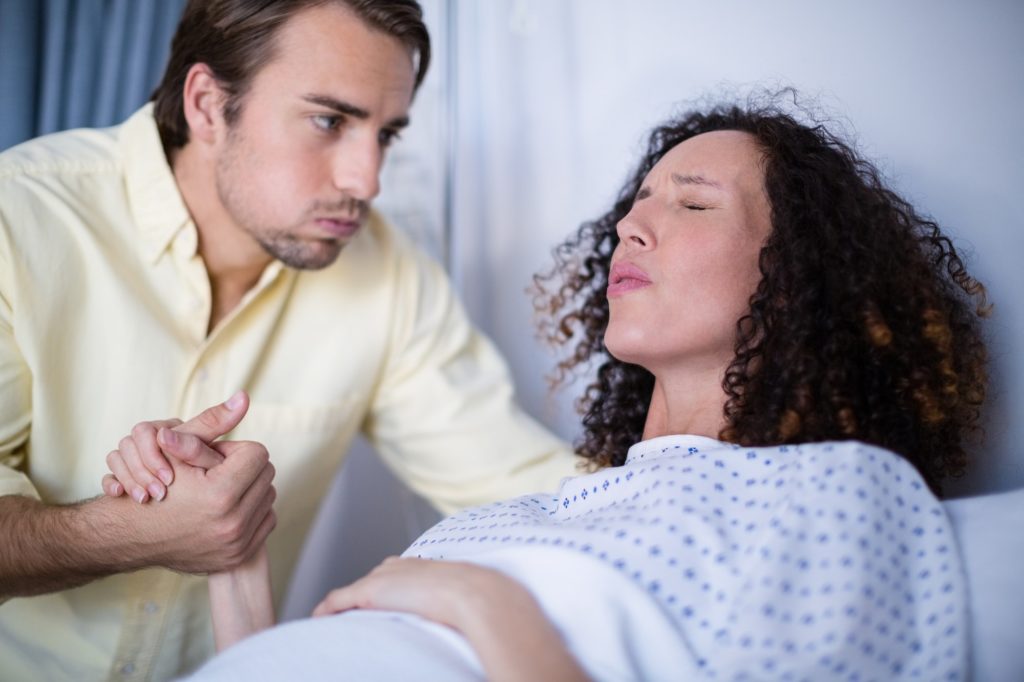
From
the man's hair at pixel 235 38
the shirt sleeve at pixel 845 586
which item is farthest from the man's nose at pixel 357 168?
the shirt sleeve at pixel 845 586

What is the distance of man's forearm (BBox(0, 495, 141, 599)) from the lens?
1072 mm

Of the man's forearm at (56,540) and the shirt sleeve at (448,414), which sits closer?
the man's forearm at (56,540)

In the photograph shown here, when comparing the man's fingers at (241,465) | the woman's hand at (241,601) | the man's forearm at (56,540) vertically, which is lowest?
the woman's hand at (241,601)

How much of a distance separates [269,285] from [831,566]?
1036mm

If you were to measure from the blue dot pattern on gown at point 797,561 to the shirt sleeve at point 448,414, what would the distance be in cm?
67

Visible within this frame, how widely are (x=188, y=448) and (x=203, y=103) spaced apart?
0.72 meters

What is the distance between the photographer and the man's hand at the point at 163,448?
1.00 m

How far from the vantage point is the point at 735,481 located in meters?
0.83

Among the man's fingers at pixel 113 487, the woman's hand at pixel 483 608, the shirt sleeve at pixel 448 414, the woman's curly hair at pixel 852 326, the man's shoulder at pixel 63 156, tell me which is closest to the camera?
the woman's hand at pixel 483 608

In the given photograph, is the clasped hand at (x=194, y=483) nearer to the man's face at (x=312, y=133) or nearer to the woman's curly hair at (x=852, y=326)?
the man's face at (x=312, y=133)

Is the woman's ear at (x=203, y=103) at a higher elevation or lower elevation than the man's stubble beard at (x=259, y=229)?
higher

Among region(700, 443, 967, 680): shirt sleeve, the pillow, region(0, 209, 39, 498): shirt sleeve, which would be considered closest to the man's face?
region(0, 209, 39, 498): shirt sleeve

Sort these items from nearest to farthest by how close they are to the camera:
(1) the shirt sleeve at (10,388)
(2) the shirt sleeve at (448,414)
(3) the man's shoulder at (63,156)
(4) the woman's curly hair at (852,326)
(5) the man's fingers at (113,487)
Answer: (4) the woman's curly hair at (852,326) → (5) the man's fingers at (113,487) → (1) the shirt sleeve at (10,388) → (3) the man's shoulder at (63,156) → (2) the shirt sleeve at (448,414)

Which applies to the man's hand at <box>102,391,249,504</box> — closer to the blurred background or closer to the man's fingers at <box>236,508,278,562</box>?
the man's fingers at <box>236,508,278,562</box>
